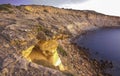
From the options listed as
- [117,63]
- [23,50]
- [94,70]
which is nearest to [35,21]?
[23,50]

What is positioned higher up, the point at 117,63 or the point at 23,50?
the point at 23,50

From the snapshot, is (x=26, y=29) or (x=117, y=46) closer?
(x=26, y=29)

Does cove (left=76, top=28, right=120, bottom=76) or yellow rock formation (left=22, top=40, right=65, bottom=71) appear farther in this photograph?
cove (left=76, top=28, right=120, bottom=76)

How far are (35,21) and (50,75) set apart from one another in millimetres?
5750

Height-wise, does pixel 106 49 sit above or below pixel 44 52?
below

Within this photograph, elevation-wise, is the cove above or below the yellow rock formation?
below

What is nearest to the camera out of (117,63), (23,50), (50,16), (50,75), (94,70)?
(50,75)

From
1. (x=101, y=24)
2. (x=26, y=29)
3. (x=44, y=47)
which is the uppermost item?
(x=26, y=29)

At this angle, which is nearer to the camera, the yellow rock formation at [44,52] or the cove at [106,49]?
the yellow rock formation at [44,52]

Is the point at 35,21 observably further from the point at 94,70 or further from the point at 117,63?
the point at 117,63

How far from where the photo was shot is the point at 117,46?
3481 cm

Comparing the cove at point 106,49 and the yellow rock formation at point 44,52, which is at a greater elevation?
the yellow rock formation at point 44,52

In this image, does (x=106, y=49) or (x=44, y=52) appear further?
(x=106, y=49)

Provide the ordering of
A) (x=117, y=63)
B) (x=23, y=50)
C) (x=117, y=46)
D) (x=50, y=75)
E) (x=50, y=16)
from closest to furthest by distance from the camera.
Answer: (x=50, y=75), (x=23, y=50), (x=117, y=63), (x=117, y=46), (x=50, y=16)
